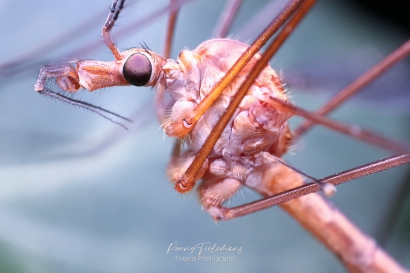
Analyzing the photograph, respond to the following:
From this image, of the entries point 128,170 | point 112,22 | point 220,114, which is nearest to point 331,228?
point 220,114

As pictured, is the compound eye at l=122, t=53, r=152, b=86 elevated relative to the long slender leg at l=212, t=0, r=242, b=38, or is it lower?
lower

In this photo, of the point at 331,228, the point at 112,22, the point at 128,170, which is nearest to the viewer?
the point at 112,22

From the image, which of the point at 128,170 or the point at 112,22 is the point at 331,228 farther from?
the point at 112,22

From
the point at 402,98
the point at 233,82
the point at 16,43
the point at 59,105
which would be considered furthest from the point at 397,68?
the point at 16,43

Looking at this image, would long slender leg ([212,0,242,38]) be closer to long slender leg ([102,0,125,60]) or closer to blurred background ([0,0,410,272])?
blurred background ([0,0,410,272])

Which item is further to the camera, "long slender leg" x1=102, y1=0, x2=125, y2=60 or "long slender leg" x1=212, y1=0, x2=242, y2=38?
"long slender leg" x1=212, y1=0, x2=242, y2=38

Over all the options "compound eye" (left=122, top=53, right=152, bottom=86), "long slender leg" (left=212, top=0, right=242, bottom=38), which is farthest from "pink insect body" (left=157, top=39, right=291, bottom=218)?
"long slender leg" (left=212, top=0, right=242, bottom=38)
